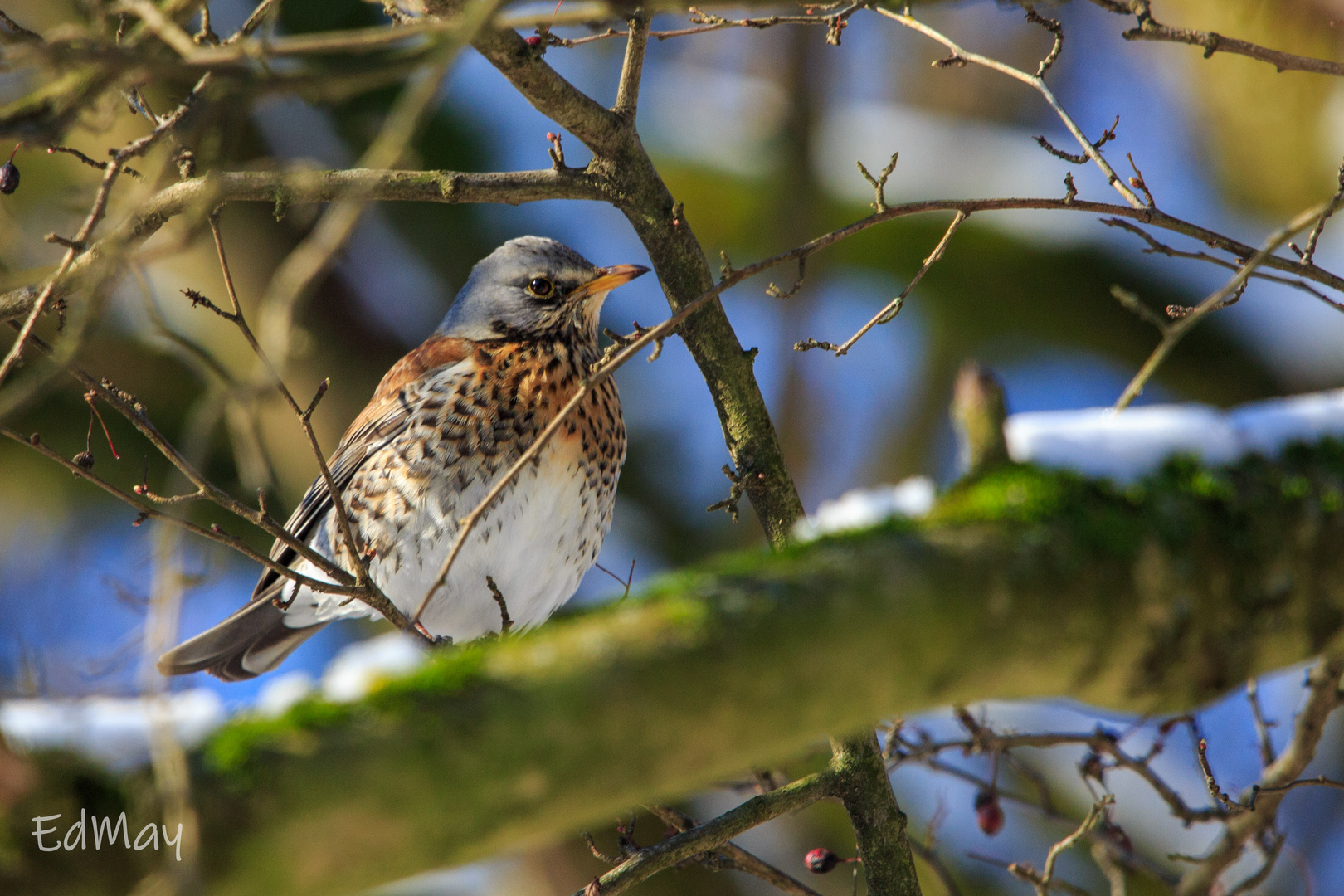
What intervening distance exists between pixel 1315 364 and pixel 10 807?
Answer: 387 inches

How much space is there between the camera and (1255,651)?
1931 millimetres

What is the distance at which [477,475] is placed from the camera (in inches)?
147

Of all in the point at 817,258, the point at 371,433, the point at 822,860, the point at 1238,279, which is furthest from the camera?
the point at 817,258

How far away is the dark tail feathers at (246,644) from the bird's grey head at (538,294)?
133cm

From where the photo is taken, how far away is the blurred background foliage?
834cm

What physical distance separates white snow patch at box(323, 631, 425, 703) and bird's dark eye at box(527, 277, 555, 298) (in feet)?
4.54

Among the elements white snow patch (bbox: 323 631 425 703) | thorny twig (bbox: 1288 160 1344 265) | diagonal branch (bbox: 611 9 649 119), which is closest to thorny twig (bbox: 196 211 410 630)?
white snow patch (bbox: 323 631 425 703)

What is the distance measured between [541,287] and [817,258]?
13.0 feet

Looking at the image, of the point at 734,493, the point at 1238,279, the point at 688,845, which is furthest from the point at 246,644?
the point at 1238,279

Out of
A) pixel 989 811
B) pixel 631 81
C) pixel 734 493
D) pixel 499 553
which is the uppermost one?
pixel 631 81

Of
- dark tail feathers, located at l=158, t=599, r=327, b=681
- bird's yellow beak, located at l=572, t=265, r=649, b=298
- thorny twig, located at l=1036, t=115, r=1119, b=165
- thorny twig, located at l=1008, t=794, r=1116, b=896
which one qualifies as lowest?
thorny twig, located at l=1008, t=794, r=1116, b=896

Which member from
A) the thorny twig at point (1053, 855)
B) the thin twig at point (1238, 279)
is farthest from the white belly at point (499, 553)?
the thin twig at point (1238, 279)

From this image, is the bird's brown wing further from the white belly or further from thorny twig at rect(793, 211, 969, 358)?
thorny twig at rect(793, 211, 969, 358)

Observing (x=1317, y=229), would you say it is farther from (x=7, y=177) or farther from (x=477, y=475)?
(x=7, y=177)
